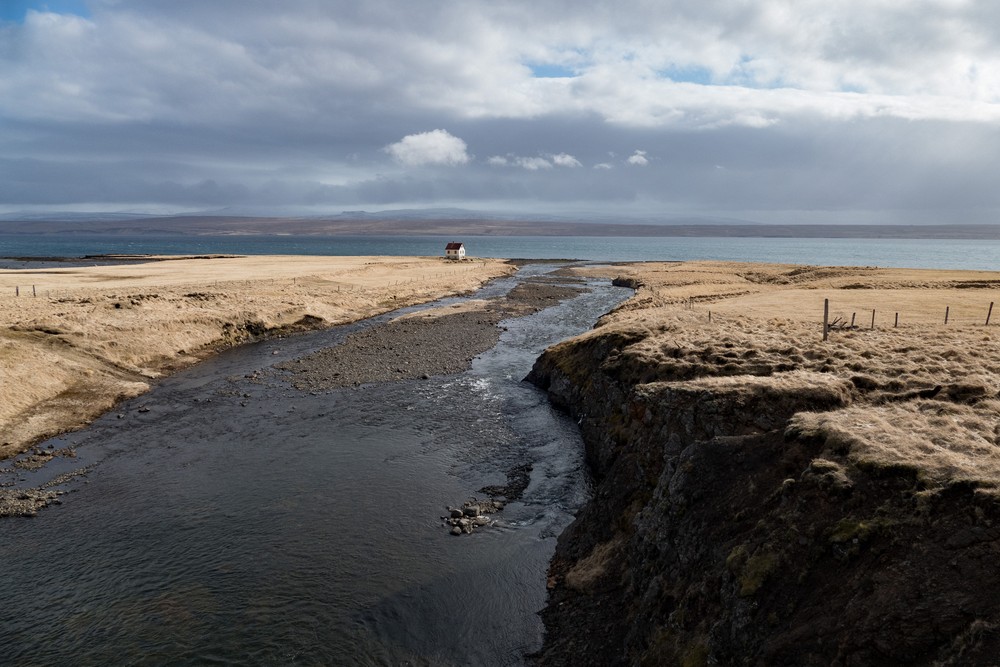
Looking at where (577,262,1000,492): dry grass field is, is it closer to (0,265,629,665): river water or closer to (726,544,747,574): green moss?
(726,544,747,574): green moss

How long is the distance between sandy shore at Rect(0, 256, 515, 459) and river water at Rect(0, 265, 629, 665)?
136 inches

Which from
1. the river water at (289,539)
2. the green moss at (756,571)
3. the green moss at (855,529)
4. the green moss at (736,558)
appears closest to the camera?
the green moss at (855,529)

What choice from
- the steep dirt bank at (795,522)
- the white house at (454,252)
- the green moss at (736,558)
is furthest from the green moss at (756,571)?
the white house at (454,252)

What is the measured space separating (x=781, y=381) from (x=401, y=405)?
2155 cm

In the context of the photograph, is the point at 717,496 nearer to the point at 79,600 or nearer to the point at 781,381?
the point at 781,381

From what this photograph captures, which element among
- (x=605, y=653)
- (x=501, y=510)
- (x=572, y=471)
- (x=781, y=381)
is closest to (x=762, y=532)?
(x=605, y=653)

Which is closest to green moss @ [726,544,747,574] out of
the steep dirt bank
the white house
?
the steep dirt bank

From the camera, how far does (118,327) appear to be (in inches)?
1661

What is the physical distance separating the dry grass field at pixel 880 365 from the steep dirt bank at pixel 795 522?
9 centimetres

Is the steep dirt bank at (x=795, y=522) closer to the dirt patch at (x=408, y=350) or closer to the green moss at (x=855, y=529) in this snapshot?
the green moss at (x=855, y=529)

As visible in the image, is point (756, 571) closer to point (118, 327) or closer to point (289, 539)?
point (289, 539)

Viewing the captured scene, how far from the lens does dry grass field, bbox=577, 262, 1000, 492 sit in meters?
12.2

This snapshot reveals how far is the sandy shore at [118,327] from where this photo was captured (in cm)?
3088

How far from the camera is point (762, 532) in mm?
11711
